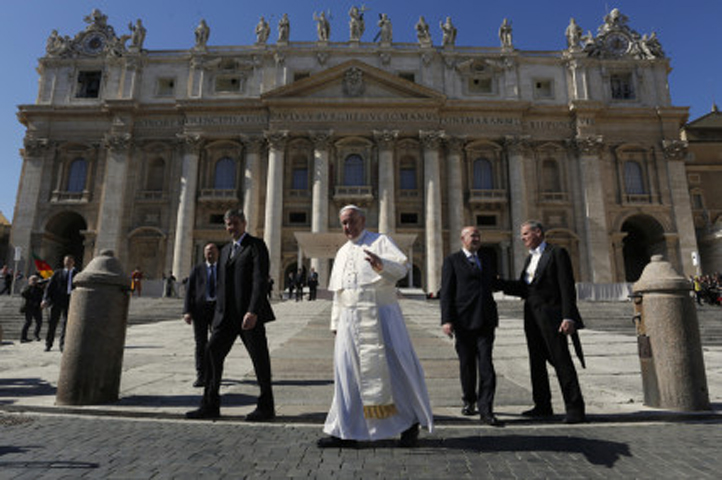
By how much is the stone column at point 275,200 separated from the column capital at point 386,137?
6.32m

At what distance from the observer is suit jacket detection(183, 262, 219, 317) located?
20.5 feet

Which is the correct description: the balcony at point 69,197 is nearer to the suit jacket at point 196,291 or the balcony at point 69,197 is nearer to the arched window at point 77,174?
the arched window at point 77,174

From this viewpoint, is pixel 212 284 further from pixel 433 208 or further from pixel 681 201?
pixel 681 201

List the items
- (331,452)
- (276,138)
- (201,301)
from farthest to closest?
(276,138) → (201,301) → (331,452)

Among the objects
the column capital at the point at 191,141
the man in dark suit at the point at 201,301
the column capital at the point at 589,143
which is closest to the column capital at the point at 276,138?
the column capital at the point at 191,141

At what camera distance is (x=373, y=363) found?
3436mm

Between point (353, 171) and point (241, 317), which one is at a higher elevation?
point (353, 171)

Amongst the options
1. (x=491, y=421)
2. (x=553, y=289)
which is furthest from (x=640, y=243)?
(x=491, y=421)

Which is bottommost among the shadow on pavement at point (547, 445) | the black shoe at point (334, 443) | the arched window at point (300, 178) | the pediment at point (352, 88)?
the shadow on pavement at point (547, 445)

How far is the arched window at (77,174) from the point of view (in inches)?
1214

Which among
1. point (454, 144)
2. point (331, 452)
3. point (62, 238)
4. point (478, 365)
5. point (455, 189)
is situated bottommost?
point (331, 452)

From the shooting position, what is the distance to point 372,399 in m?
3.37

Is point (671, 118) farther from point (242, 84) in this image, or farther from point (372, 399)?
point (372, 399)

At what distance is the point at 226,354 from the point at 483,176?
1131 inches
